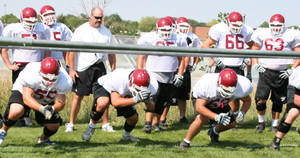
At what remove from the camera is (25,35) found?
6.39m

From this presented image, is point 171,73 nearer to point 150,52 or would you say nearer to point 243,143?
point 243,143

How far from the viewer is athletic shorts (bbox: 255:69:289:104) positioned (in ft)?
21.7

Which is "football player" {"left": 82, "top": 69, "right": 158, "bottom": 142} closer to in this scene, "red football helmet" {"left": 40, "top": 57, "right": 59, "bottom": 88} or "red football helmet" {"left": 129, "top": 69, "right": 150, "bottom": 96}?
"red football helmet" {"left": 129, "top": 69, "right": 150, "bottom": 96}

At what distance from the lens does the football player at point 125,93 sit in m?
5.02

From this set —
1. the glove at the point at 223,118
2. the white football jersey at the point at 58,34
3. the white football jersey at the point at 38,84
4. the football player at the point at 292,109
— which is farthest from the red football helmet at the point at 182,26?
the white football jersey at the point at 38,84

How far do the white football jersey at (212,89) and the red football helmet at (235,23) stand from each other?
145 cm

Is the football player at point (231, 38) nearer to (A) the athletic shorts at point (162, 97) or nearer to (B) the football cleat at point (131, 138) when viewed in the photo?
(A) the athletic shorts at point (162, 97)

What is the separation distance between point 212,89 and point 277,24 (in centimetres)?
202

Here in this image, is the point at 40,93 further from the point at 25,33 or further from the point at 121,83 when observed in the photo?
the point at 25,33

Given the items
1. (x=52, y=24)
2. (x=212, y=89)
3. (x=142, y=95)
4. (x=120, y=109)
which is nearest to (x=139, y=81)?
(x=142, y=95)

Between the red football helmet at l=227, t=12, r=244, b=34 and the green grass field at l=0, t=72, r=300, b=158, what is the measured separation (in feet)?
5.09

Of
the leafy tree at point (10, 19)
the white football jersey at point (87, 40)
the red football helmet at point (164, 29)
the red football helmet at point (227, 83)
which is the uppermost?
the leafy tree at point (10, 19)

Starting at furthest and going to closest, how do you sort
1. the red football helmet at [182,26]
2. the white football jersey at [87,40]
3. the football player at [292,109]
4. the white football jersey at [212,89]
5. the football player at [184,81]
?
the red football helmet at [182,26], the football player at [184,81], the white football jersey at [87,40], the football player at [292,109], the white football jersey at [212,89]

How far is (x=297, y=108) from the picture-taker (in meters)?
5.44
